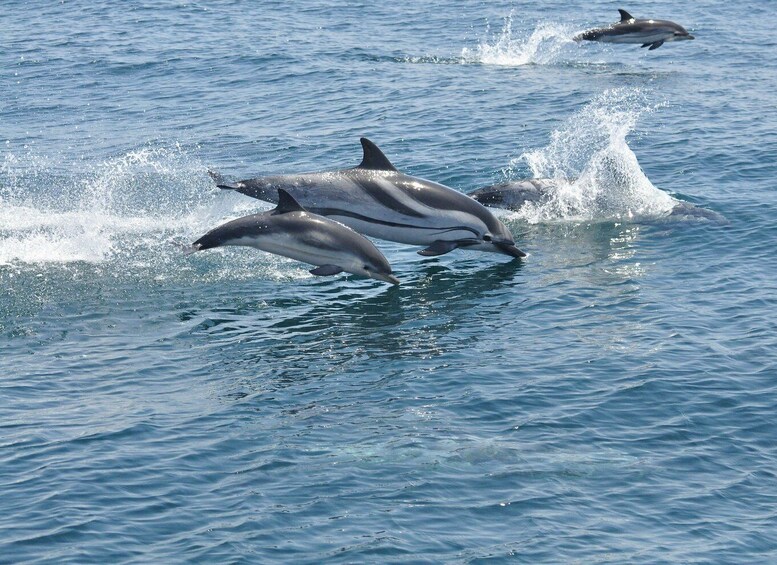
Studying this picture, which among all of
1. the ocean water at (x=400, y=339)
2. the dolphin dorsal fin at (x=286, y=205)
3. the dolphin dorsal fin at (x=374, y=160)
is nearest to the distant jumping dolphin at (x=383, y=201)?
the dolphin dorsal fin at (x=374, y=160)

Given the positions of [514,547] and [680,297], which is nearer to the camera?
[514,547]

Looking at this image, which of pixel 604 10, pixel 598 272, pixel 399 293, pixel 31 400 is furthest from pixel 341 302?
pixel 604 10

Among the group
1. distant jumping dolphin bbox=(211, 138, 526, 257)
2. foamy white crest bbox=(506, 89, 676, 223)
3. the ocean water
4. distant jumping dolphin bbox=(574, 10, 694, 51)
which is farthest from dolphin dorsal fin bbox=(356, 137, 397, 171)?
distant jumping dolphin bbox=(574, 10, 694, 51)

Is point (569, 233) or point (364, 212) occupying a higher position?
point (364, 212)

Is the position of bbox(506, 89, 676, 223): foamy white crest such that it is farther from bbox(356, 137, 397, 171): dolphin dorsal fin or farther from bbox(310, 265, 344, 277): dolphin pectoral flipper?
bbox(310, 265, 344, 277): dolphin pectoral flipper

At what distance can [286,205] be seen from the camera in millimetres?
20000

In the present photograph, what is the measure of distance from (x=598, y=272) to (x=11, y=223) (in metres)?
11.6

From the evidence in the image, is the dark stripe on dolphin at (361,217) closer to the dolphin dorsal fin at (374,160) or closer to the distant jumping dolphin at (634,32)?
the dolphin dorsal fin at (374,160)

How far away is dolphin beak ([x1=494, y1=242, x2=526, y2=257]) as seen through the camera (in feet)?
75.1

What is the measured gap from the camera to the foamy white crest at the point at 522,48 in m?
42.7

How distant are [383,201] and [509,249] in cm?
295

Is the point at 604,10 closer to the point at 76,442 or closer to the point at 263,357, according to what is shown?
the point at 263,357

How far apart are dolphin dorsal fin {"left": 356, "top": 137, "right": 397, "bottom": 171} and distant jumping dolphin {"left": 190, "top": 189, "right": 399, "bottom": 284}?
1728mm

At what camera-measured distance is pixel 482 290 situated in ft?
71.7
